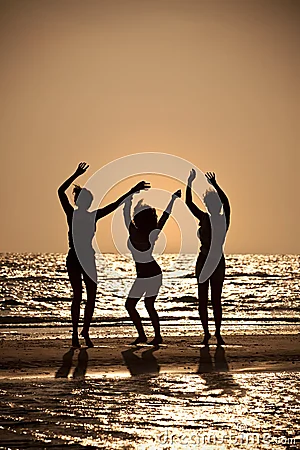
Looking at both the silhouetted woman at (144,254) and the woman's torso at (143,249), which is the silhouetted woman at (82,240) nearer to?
the silhouetted woman at (144,254)

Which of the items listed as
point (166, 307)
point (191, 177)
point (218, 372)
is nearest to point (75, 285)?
point (191, 177)

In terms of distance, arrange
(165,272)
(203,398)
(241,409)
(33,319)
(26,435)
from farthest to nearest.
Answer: (165,272) → (33,319) → (203,398) → (241,409) → (26,435)

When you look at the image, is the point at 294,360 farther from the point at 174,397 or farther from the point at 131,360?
the point at 174,397

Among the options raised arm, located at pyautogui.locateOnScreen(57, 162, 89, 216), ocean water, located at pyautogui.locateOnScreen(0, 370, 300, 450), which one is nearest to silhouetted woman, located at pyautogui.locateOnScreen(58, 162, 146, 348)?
raised arm, located at pyautogui.locateOnScreen(57, 162, 89, 216)

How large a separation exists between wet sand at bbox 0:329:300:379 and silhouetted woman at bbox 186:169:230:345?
2.54 feet

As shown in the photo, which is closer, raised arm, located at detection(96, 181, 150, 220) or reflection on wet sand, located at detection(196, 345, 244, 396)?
reflection on wet sand, located at detection(196, 345, 244, 396)

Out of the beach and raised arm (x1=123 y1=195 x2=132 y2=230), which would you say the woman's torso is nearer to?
raised arm (x1=123 y1=195 x2=132 y2=230)

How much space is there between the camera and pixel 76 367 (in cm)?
978

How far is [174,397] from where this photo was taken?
7.51 meters

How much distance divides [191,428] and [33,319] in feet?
49.6

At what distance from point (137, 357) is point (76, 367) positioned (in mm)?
1311

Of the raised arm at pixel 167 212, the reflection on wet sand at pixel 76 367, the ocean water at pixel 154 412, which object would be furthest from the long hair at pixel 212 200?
the ocean water at pixel 154 412

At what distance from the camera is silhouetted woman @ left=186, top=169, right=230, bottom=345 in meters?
12.3

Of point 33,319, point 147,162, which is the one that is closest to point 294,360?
point 147,162
